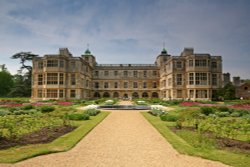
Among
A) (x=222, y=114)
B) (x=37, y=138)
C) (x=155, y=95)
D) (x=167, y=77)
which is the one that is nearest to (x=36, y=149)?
(x=37, y=138)

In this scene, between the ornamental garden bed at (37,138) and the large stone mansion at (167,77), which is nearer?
the ornamental garden bed at (37,138)

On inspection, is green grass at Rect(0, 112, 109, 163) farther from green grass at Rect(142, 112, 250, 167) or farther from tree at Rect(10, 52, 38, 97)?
tree at Rect(10, 52, 38, 97)

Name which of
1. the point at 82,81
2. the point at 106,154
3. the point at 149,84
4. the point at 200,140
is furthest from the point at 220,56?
the point at 106,154

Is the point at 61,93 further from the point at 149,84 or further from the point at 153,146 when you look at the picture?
the point at 153,146

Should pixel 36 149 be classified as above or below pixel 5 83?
below

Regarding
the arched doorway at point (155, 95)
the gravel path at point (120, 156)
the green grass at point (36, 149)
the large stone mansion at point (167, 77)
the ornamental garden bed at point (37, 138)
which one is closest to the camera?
the gravel path at point (120, 156)

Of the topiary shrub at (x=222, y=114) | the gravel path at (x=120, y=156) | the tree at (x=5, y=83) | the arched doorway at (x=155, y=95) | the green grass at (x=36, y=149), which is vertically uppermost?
→ the tree at (x=5, y=83)

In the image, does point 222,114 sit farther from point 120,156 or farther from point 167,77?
point 167,77

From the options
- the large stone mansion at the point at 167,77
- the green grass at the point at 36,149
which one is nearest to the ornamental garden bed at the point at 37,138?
the green grass at the point at 36,149

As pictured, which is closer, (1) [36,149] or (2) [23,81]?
(1) [36,149]

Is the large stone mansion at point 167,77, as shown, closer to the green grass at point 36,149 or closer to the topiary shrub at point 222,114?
the topiary shrub at point 222,114

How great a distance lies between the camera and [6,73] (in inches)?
2808

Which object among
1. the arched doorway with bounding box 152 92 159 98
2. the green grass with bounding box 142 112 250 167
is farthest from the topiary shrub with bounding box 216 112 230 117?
the arched doorway with bounding box 152 92 159 98

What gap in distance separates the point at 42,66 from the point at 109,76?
22.8m
